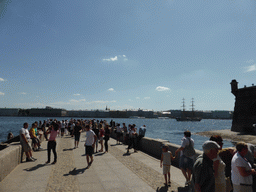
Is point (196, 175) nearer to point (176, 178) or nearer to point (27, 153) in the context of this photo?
point (176, 178)

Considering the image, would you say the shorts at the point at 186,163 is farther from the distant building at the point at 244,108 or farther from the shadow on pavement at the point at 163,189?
the distant building at the point at 244,108

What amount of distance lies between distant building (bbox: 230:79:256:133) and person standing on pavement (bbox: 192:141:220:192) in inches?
1610

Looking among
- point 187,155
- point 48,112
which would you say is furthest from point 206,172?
point 48,112

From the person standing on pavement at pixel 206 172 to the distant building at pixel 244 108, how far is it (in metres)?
40.9

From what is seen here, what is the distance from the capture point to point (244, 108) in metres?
39.2

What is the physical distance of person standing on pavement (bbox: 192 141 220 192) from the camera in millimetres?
2719

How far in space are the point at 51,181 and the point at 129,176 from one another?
8.72 feet

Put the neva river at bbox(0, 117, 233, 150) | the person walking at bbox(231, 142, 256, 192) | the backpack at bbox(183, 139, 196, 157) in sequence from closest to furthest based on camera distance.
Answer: the person walking at bbox(231, 142, 256, 192), the backpack at bbox(183, 139, 196, 157), the neva river at bbox(0, 117, 233, 150)

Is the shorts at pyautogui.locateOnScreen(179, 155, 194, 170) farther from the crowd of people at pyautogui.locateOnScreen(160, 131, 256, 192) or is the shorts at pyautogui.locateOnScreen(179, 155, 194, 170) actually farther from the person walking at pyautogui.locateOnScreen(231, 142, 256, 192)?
the person walking at pyautogui.locateOnScreen(231, 142, 256, 192)

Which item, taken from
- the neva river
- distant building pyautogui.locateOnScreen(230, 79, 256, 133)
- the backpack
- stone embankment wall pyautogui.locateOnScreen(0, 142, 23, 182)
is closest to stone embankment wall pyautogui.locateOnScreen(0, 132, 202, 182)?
stone embankment wall pyautogui.locateOnScreen(0, 142, 23, 182)

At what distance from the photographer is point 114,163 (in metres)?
8.30

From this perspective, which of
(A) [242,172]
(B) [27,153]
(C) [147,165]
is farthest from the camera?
(B) [27,153]

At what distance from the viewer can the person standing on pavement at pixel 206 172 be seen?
8.92ft

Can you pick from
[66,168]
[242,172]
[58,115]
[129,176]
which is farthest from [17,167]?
[58,115]
